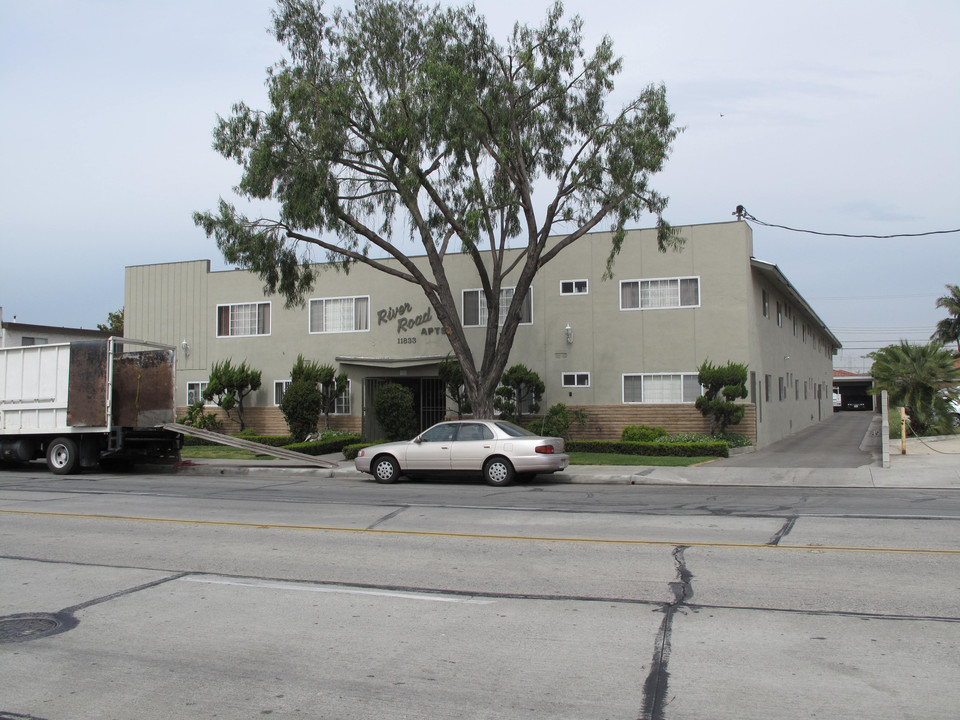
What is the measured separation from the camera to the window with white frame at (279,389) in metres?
28.4

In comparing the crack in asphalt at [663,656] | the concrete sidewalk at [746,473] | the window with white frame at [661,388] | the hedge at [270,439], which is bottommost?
the crack in asphalt at [663,656]

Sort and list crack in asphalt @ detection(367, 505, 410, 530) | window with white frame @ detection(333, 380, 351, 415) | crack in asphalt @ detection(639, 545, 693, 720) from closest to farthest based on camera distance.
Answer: crack in asphalt @ detection(639, 545, 693, 720) < crack in asphalt @ detection(367, 505, 410, 530) < window with white frame @ detection(333, 380, 351, 415)

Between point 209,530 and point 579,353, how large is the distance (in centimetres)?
1586

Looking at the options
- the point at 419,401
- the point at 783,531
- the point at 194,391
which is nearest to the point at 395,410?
the point at 419,401

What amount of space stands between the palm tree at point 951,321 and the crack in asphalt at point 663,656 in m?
62.2

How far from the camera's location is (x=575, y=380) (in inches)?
981

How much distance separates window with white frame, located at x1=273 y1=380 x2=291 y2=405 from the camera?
2841 cm

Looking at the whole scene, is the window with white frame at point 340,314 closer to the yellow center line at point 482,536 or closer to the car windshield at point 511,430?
the car windshield at point 511,430

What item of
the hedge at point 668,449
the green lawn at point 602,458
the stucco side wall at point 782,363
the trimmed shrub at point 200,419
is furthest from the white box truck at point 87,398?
the stucco side wall at point 782,363

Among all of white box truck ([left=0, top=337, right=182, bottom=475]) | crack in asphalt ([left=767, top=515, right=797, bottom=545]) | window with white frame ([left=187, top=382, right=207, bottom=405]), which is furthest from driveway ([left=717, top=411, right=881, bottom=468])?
window with white frame ([left=187, top=382, right=207, bottom=405])

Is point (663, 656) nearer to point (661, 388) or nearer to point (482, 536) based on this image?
point (482, 536)

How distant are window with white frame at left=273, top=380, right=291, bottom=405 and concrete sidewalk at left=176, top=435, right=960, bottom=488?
6.95 meters

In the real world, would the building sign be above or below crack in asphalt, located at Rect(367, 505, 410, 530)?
above

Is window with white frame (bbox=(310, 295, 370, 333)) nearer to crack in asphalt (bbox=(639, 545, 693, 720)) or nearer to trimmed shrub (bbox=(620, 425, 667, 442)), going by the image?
trimmed shrub (bbox=(620, 425, 667, 442))
